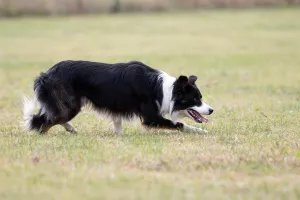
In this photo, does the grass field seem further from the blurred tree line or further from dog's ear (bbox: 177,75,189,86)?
the blurred tree line

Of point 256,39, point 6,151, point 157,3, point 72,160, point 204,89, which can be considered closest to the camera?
point 72,160

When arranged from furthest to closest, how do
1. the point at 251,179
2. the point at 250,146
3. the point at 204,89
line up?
1. the point at 204,89
2. the point at 250,146
3. the point at 251,179

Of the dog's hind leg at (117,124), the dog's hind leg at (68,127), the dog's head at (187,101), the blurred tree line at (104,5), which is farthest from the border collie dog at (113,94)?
the blurred tree line at (104,5)

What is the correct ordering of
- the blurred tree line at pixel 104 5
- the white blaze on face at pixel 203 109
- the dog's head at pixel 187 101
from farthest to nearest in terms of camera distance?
the blurred tree line at pixel 104 5 < the white blaze on face at pixel 203 109 < the dog's head at pixel 187 101

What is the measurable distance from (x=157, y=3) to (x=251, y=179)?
139 feet

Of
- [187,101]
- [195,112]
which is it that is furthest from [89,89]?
[195,112]

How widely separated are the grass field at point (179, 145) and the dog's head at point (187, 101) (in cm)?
39

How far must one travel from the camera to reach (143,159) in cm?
739

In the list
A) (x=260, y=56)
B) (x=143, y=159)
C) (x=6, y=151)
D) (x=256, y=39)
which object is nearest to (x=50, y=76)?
(x=6, y=151)

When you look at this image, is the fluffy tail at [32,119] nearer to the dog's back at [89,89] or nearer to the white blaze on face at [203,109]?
the dog's back at [89,89]

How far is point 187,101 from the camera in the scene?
384 inches

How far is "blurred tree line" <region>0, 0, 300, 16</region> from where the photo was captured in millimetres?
45562

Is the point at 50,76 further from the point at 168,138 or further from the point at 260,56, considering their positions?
the point at 260,56

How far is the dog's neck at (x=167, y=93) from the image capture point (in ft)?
31.7
